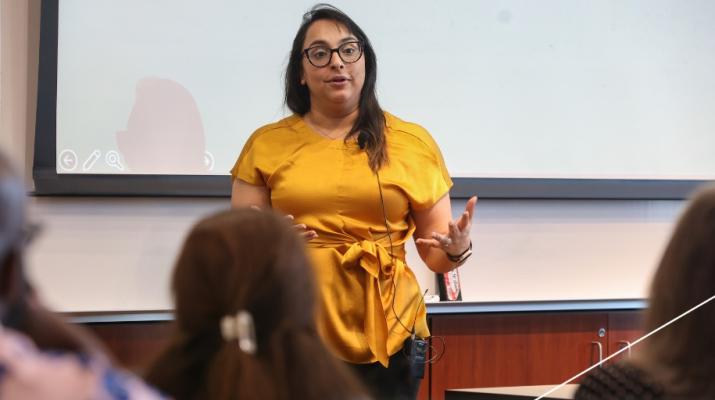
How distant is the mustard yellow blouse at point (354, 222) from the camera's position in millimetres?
2211

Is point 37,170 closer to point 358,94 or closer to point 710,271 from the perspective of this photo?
point 358,94

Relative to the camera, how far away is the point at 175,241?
334 cm

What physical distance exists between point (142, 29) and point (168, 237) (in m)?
0.69

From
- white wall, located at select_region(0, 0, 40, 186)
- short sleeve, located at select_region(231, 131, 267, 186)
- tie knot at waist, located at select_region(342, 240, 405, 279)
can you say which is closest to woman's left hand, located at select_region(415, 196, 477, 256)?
tie knot at waist, located at select_region(342, 240, 405, 279)

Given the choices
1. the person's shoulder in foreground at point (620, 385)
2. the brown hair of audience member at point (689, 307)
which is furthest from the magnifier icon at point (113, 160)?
the brown hair of audience member at point (689, 307)

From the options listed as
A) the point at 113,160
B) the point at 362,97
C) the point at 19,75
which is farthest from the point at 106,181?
the point at 362,97

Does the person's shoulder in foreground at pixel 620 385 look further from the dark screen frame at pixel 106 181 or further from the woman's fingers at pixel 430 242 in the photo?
the dark screen frame at pixel 106 181

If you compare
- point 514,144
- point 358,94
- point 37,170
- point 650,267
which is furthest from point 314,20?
point 650,267

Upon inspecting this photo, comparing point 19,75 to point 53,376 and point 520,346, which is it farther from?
point 53,376

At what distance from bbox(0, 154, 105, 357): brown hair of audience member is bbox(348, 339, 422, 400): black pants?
135 centimetres

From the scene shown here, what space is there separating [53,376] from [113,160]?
2.47 metres

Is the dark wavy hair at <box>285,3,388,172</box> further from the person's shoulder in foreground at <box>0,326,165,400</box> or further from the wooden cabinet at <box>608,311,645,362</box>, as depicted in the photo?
the wooden cabinet at <box>608,311,645,362</box>

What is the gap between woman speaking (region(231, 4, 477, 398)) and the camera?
2.22 m

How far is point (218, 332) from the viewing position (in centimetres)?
116
